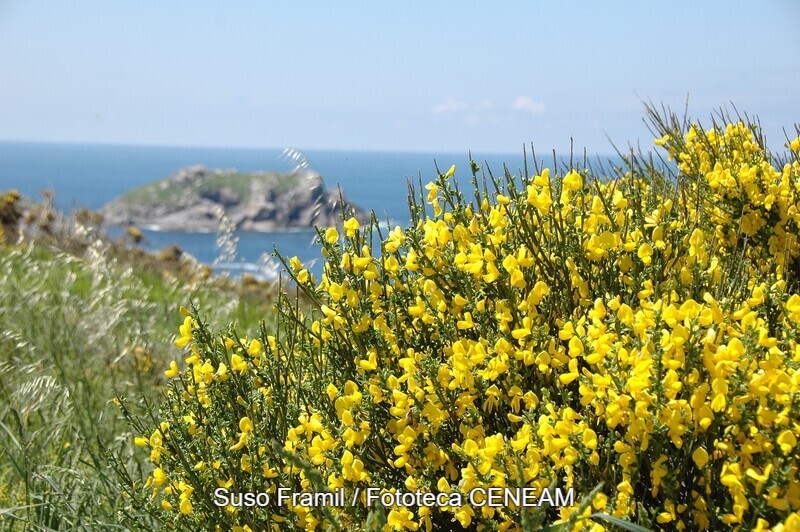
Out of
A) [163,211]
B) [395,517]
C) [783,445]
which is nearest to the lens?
[783,445]

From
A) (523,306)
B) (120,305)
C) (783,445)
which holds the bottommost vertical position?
(120,305)

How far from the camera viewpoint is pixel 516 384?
71.9 inches

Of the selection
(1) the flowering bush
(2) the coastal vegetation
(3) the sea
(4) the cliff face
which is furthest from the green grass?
(4) the cliff face

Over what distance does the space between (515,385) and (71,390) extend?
244 cm

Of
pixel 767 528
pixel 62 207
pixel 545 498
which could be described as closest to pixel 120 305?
pixel 545 498

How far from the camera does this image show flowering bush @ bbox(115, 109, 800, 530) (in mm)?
1464

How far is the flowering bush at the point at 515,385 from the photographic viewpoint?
1464 millimetres

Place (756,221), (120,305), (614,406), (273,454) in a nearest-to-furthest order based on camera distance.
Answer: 1. (614,406)
2. (273,454)
3. (756,221)
4. (120,305)

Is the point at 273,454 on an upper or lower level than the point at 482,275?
lower

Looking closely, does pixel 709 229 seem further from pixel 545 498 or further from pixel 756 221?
pixel 545 498

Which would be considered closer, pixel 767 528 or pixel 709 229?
pixel 767 528

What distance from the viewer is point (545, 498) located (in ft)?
5.14

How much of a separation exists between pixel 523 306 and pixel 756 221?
1.38 metres

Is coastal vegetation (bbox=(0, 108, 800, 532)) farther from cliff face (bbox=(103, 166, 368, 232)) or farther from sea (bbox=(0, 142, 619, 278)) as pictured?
cliff face (bbox=(103, 166, 368, 232))
